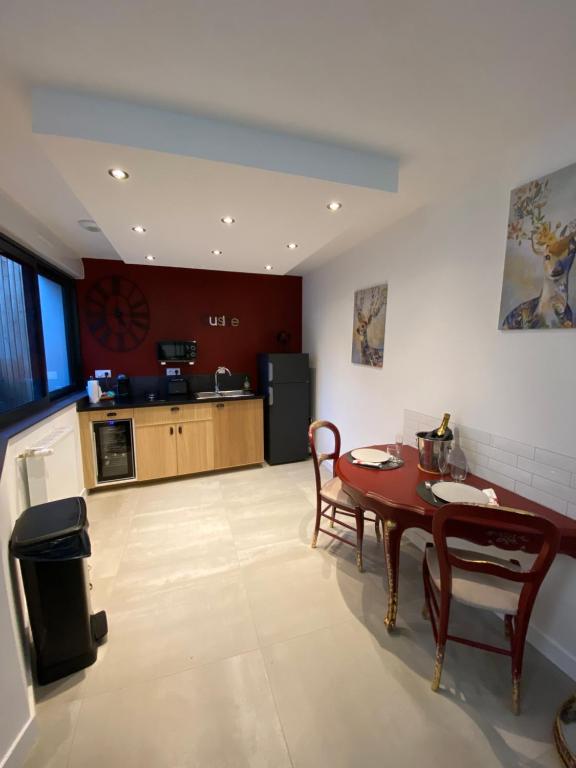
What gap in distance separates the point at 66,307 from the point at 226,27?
→ 10.6 ft

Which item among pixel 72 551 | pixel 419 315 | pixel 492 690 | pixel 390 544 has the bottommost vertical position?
pixel 492 690

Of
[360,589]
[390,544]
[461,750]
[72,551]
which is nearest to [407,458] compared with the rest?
[390,544]

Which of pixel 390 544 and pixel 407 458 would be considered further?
pixel 407 458

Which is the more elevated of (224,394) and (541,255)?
(541,255)

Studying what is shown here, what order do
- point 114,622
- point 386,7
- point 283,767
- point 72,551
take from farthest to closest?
point 114,622, point 72,551, point 283,767, point 386,7

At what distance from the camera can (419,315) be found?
2330mm

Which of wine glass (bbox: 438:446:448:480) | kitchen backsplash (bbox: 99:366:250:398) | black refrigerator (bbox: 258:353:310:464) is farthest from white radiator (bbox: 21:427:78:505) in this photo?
wine glass (bbox: 438:446:448:480)

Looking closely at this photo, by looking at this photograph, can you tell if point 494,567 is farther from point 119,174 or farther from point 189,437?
point 189,437

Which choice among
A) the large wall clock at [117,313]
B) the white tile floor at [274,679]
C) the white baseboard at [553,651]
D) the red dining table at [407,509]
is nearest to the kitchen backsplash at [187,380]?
the large wall clock at [117,313]

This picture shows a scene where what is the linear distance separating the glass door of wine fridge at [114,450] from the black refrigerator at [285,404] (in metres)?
1.55

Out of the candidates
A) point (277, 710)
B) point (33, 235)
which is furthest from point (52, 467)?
point (277, 710)

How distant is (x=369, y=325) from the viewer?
292cm

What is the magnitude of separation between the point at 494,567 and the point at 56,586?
6.22 ft

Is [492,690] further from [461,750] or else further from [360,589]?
[360,589]
